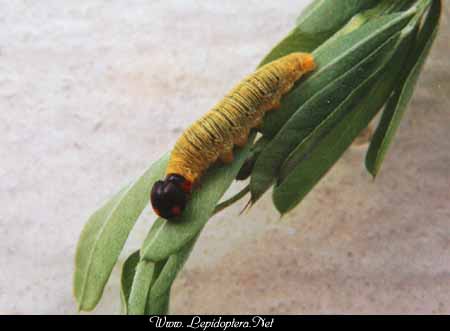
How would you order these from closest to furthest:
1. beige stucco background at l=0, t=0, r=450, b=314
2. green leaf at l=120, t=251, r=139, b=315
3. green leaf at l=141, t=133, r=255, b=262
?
green leaf at l=141, t=133, r=255, b=262 → green leaf at l=120, t=251, r=139, b=315 → beige stucco background at l=0, t=0, r=450, b=314

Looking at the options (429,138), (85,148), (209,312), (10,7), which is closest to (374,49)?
(429,138)

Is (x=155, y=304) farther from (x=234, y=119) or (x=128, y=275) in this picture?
(x=234, y=119)

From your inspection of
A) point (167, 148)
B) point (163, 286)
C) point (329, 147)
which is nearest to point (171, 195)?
point (163, 286)

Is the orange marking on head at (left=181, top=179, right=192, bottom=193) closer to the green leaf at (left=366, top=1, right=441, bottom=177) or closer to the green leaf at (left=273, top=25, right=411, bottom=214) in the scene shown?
the green leaf at (left=273, top=25, right=411, bottom=214)

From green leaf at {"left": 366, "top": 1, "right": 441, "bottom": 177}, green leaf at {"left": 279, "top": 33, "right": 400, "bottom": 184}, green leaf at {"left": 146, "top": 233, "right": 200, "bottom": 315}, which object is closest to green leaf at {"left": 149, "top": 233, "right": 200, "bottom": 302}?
green leaf at {"left": 146, "top": 233, "right": 200, "bottom": 315}

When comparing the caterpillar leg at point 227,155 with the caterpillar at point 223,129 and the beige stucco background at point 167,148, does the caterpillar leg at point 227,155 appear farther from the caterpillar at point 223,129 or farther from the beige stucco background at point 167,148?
the beige stucco background at point 167,148

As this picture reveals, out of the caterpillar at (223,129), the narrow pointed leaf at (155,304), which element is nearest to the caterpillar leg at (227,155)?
the caterpillar at (223,129)
